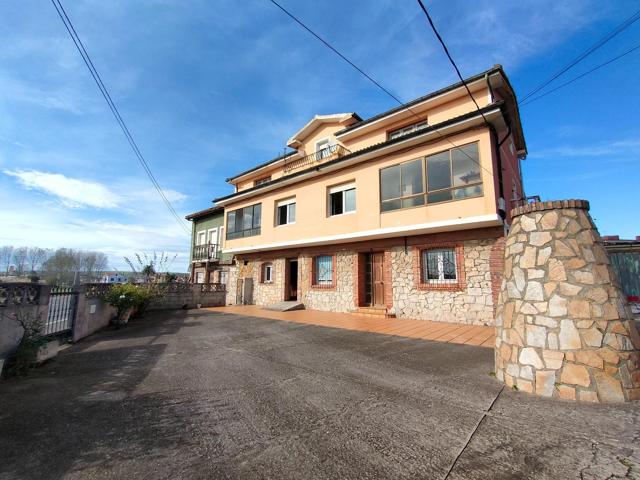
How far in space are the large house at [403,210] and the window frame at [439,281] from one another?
3 cm

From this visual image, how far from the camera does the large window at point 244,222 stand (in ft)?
53.6

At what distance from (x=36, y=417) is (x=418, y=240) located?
398 inches

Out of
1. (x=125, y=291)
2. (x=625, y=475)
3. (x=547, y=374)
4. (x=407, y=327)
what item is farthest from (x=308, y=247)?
(x=625, y=475)

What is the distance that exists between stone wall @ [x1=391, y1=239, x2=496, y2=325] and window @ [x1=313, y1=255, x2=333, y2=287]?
3.55 metres

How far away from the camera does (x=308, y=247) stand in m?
14.2

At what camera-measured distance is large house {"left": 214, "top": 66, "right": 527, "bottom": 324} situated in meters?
8.86

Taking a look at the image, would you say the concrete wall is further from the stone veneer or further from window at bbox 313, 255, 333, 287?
window at bbox 313, 255, 333, 287

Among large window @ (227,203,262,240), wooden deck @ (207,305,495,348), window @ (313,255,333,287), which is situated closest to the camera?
wooden deck @ (207,305,495,348)

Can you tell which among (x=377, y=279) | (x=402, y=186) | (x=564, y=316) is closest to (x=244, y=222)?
(x=377, y=279)

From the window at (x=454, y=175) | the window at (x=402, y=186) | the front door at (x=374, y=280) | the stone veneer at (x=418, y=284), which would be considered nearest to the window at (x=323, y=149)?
the window at (x=402, y=186)

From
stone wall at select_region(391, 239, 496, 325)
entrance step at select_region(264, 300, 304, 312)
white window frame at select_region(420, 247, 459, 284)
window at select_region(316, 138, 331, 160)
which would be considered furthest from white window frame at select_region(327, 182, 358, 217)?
entrance step at select_region(264, 300, 304, 312)

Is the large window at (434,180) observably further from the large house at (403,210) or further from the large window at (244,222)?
the large window at (244,222)

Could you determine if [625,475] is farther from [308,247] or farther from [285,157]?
[285,157]

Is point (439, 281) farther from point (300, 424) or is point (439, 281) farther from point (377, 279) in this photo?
point (300, 424)
